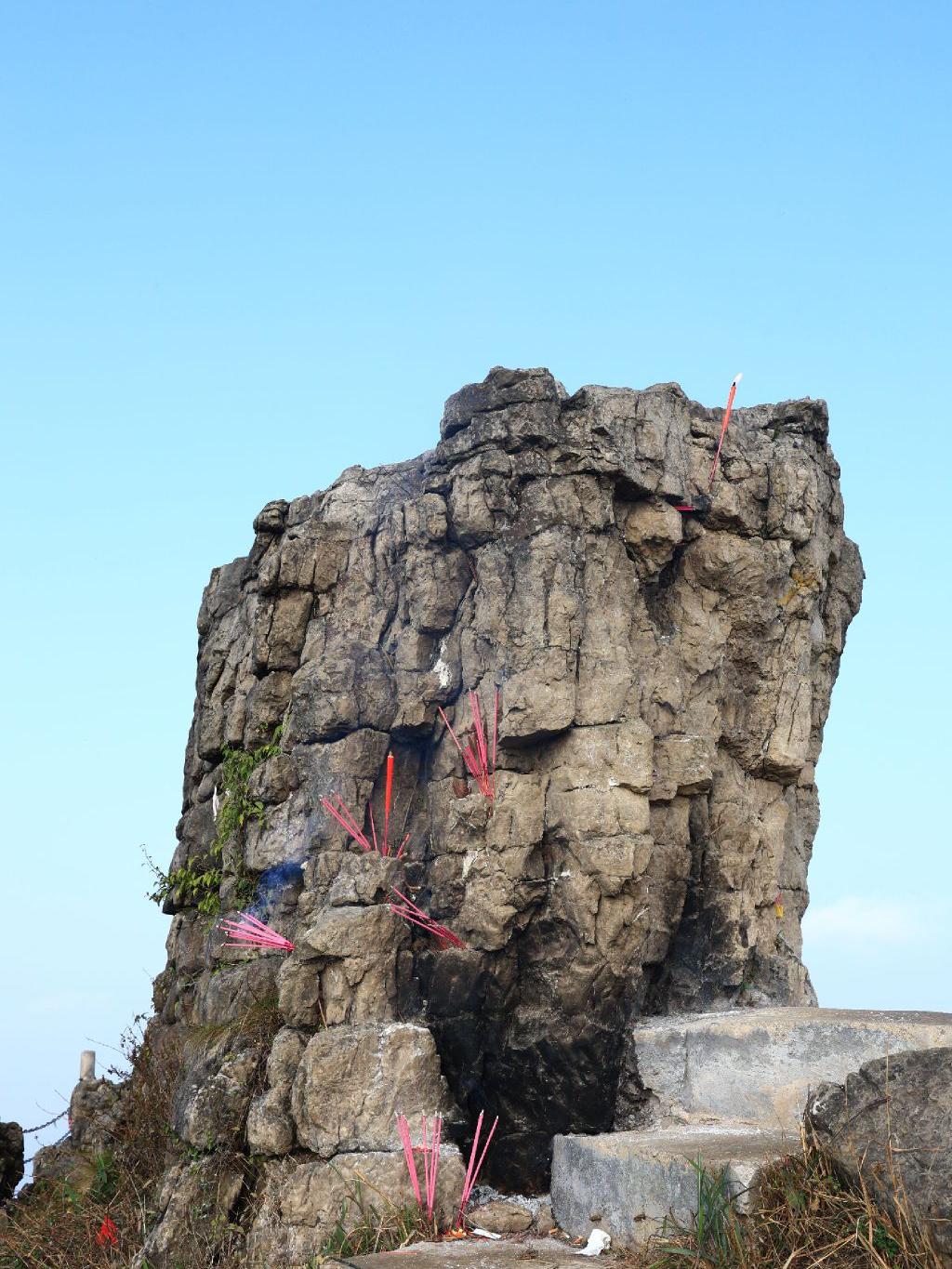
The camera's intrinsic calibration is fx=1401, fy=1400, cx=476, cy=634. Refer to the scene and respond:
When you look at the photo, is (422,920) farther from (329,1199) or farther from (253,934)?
(329,1199)

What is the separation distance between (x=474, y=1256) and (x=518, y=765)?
3441mm

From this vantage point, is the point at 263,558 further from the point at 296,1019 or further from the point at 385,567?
the point at 296,1019

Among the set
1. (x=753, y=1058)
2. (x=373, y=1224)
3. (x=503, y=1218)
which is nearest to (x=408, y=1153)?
(x=373, y=1224)

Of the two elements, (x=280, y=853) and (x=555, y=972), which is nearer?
(x=555, y=972)

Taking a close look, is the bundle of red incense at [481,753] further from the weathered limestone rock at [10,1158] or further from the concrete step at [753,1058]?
the weathered limestone rock at [10,1158]

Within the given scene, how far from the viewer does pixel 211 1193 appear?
946 centimetres

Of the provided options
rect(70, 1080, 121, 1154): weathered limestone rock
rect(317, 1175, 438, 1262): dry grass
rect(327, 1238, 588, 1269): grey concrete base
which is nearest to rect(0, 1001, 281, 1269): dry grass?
rect(70, 1080, 121, 1154): weathered limestone rock

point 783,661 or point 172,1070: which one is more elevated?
point 783,661

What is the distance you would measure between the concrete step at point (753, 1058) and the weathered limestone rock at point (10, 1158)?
21.6 ft

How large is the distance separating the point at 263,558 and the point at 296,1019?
15.2 ft

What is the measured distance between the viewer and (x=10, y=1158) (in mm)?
13164

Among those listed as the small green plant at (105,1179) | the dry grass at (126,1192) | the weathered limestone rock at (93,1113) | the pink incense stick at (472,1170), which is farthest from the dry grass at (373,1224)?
the weathered limestone rock at (93,1113)

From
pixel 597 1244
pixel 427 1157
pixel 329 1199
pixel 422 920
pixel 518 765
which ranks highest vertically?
pixel 518 765

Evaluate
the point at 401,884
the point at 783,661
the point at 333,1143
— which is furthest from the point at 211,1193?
the point at 783,661
